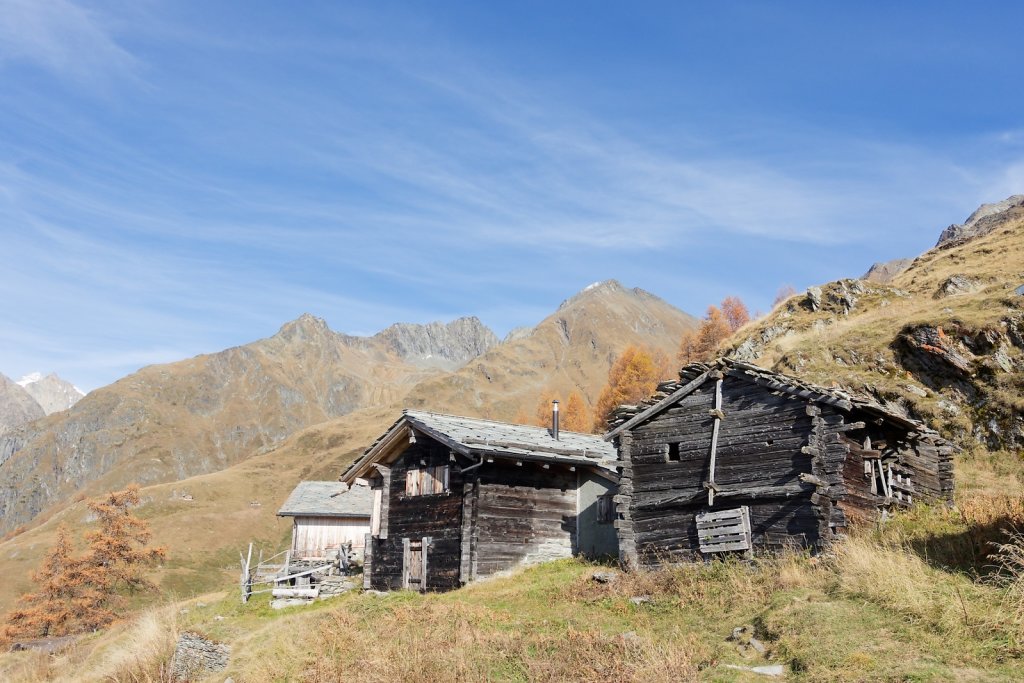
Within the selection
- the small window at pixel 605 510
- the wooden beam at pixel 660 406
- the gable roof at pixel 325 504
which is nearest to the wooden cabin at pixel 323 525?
the gable roof at pixel 325 504

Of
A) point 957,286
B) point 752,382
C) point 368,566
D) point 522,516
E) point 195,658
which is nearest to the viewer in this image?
point 195,658

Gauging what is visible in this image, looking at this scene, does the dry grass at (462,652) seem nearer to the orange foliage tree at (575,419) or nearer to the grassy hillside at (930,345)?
Answer: the grassy hillside at (930,345)

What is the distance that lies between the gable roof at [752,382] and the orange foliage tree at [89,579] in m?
44.1

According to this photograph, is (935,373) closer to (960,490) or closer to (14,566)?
(960,490)

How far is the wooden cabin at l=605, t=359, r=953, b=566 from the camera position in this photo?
2186 cm

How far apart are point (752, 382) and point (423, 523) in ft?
44.1

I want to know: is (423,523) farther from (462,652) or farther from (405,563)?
(462,652)

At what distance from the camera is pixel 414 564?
29297 millimetres

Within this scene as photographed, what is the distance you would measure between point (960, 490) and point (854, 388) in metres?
11.1

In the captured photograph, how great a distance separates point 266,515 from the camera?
115 meters

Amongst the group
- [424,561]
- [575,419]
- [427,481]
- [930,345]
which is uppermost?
[575,419]

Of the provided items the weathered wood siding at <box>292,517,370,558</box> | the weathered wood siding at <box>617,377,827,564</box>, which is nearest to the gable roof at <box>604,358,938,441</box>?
the weathered wood siding at <box>617,377,827,564</box>

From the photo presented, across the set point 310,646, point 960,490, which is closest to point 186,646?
point 310,646

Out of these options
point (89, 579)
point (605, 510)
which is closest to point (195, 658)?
point (605, 510)
